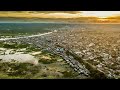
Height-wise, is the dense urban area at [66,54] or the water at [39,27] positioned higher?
the water at [39,27]

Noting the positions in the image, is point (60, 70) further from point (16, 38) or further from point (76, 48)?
point (16, 38)

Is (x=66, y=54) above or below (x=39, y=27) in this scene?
below

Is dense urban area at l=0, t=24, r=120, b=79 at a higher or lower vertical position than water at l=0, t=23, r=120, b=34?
lower
